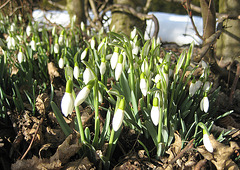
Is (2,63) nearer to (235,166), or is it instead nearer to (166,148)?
(166,148)

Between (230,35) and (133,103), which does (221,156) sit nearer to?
(133,103)

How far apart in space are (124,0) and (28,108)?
5.78 feet

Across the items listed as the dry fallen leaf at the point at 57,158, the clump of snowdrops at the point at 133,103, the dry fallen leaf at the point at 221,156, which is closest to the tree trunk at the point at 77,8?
the clump of snowdrops at the point at 133,103

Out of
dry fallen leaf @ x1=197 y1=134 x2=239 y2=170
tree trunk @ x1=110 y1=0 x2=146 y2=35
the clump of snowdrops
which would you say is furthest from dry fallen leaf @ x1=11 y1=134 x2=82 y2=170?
tree trunk @ x1=110 y1=0 x2=146 y2=35

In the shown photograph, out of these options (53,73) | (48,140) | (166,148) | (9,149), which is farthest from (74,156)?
(53,73)

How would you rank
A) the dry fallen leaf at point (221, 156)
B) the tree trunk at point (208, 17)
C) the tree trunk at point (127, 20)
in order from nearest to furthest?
the dry fallen leaf at point (221, 156), the tree trunk at point (208, 17), the tree trunk at point (127, 20)

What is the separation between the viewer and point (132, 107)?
137 cm

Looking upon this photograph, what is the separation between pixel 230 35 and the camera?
2.18 meters

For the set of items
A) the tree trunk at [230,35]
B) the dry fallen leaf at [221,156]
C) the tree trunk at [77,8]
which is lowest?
the dry fallen leaf at [221,156]

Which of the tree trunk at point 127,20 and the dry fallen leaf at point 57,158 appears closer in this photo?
the dry fallen leaf at point 57,158

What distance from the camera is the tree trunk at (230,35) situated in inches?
79.5

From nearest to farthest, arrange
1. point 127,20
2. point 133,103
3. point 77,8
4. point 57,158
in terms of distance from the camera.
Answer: point 57,158, point 133,103, point 127,20, point 77,8

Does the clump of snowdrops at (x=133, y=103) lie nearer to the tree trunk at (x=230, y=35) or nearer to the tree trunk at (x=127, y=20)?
the tree trunk at (x=230, y=35)

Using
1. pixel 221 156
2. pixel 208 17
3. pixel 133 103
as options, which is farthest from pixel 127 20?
pixel 221 156
